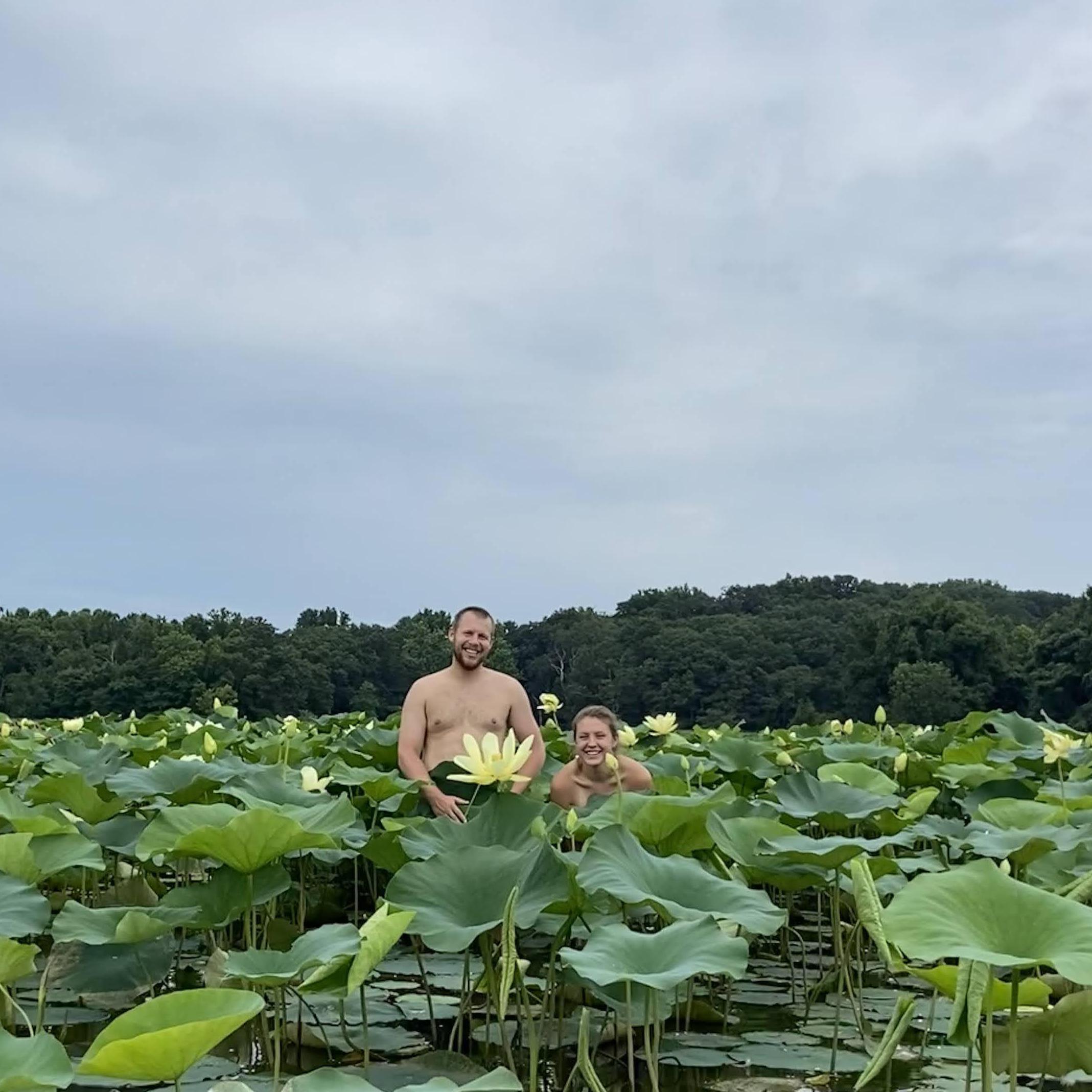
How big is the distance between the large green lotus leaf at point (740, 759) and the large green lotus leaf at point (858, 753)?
1.27 ft

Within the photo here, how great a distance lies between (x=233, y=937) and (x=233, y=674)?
3810 centimetres

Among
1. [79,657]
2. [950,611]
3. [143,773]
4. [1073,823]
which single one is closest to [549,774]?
[143,773]

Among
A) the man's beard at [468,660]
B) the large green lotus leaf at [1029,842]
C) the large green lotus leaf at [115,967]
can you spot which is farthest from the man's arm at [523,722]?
the large green lotus leaf at [115,967]

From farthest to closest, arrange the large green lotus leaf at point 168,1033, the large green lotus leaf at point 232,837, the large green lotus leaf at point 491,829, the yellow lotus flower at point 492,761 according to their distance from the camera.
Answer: the yellow lotus flower at point 492,761
the large green lotus leaf at point 491,829
the large green lotus leaf at point 232,837
the large green lotus leaf at point 168,1033

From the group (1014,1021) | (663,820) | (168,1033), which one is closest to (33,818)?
(663,820)

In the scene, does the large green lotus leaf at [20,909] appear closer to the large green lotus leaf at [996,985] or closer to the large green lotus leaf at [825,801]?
the large green lotus leaf at [996,985]

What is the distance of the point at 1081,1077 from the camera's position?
8.89 ft

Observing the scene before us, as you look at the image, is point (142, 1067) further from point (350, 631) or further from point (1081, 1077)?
point (350, 631)

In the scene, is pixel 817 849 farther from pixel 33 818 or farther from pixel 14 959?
pixel 33 818

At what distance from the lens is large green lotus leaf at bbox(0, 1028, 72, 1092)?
1657 millimetres

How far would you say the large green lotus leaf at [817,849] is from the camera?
2.76 m

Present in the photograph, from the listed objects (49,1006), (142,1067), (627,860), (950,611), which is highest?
(950,611)

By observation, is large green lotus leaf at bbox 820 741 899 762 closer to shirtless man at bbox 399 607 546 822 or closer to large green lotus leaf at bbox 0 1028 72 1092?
shirtless man at bbox 399 607 546 822

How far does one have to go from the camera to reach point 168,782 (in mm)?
3771
